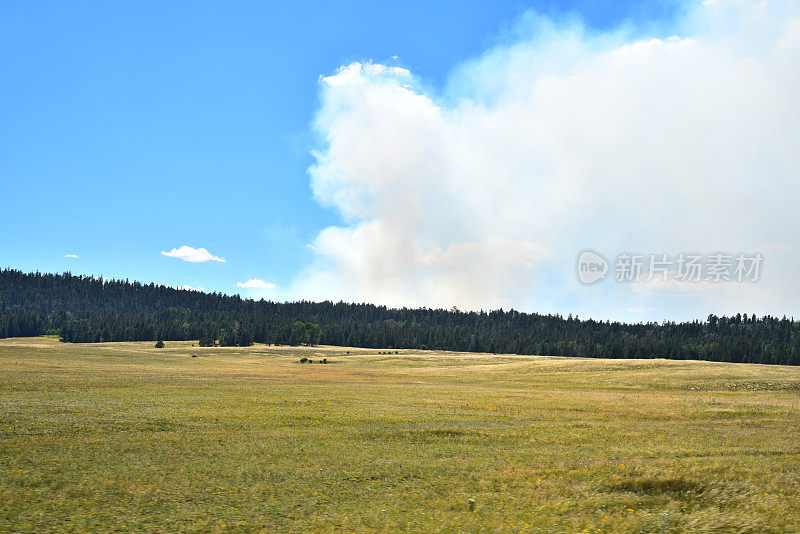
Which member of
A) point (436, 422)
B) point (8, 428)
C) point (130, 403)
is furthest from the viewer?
point (130, 403)

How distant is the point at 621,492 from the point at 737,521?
16.0 feet

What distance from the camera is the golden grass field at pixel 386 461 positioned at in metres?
17.0

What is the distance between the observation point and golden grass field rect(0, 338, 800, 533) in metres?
17.0

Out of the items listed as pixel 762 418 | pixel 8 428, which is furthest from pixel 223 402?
pixel 762 418

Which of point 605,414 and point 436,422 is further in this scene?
point 605,414

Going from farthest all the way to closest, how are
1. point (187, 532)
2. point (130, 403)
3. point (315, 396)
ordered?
point (315, 396), point (130, 403), point (187, 532)

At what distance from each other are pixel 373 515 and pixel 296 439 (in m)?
14.2

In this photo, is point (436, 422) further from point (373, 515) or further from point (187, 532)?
point (187, 532)

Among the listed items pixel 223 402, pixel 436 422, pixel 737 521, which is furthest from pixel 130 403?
pixel 737 521

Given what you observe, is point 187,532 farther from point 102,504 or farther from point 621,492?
point 621,492

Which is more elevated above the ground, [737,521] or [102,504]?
[737,521]

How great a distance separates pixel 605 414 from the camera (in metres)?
43.3

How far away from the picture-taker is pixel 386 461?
2570cm

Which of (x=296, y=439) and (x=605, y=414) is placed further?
(x=605, y=414)
